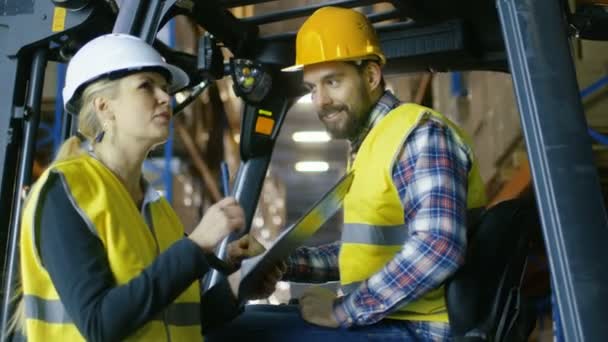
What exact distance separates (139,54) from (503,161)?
407cm

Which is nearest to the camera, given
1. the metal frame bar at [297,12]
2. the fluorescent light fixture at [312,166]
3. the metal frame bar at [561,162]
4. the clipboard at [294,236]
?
the metal frame bar at [561,162]

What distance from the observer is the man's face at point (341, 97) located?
2.92m

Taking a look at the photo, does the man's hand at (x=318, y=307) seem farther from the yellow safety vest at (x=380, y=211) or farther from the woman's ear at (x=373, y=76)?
the woman's ear at (x=373, y=76)

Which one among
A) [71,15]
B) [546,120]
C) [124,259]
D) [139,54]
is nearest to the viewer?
[546,120]

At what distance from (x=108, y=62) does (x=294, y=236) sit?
0.72 metres

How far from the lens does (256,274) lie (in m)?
2.62

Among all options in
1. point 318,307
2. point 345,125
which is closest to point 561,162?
point 318,307

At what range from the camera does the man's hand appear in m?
2.59

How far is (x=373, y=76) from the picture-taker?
2980mm

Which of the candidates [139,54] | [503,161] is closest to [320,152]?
[503,161]

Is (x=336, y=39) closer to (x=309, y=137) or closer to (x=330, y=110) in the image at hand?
(x=330, y=110)

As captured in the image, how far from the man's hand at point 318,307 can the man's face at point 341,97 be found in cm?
59

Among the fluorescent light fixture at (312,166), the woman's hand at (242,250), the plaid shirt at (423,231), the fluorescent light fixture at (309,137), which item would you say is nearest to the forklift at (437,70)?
the plaid shirt at (423,231)

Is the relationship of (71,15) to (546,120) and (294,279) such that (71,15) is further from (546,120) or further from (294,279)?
(546,120)
